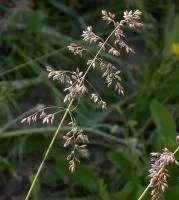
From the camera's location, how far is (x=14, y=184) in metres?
2.38

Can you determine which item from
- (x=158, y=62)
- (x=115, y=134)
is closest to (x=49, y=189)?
(x=115, y=134)

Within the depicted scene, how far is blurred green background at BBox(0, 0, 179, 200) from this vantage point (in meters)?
2.21

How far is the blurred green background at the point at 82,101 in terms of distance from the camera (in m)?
2.21

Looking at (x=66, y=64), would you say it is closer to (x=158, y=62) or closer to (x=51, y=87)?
(x=51, y=87)

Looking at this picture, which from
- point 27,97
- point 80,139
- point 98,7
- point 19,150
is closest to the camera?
point 80,139

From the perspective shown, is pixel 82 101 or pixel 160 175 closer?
pixel 160 175

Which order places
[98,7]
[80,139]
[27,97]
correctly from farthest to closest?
[98,7] → [27,97] → [80,139]

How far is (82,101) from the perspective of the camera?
2424 millimetres

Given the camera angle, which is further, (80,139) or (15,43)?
(15,43)

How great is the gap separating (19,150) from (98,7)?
84 cm

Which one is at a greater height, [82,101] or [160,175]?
[160,175]

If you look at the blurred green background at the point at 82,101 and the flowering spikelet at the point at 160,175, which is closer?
the flowering spikelet at the point at 160,175

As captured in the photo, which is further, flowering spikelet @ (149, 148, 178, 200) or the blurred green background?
the blurred green background

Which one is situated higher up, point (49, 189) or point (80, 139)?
point (80, 139)
